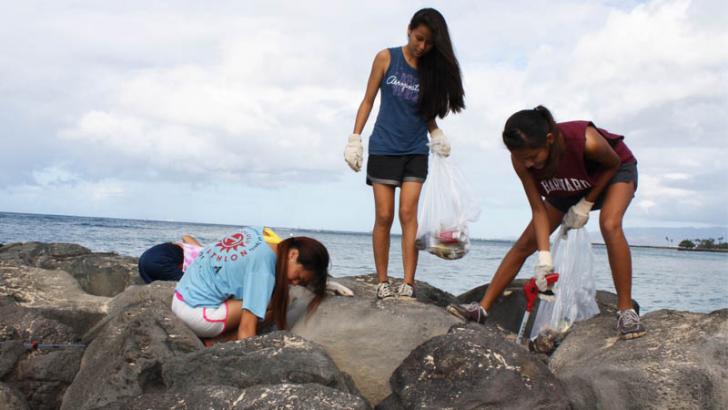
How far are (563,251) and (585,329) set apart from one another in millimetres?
715

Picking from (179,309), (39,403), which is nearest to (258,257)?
(179,309)

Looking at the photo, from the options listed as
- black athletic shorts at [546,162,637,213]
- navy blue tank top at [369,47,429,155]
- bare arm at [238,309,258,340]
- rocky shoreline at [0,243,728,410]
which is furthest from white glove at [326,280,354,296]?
black athletic shorts at [546,162,637,213]

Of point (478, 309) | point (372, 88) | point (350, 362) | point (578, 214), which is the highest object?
point (372, 88)

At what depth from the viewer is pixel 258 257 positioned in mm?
4375

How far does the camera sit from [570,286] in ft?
16.8

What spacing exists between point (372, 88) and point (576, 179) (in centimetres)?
145

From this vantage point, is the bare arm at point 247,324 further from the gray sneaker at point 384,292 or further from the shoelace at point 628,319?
the shoelace at point 628,319

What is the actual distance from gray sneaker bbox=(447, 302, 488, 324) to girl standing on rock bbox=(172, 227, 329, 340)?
851 mm

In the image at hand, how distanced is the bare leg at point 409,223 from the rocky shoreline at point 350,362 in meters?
0.38

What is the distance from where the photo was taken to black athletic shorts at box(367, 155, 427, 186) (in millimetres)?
4910

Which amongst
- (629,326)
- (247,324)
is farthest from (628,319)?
(247,324)

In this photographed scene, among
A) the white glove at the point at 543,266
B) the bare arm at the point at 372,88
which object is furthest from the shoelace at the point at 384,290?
the bare arm at the point at 372,88

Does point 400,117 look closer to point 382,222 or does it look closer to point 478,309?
point 382,222

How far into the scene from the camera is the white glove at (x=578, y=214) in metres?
4.59
